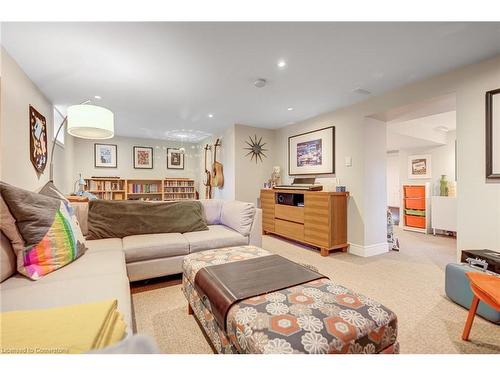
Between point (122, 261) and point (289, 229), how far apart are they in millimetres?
2647

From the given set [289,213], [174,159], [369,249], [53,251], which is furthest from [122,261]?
[174,159]

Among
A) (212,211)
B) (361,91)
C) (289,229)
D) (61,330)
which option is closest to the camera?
(61,330)

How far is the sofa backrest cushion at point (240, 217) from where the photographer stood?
8.50 feet

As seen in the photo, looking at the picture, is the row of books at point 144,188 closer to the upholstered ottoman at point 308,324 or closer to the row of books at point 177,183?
the row of books at point 177,183

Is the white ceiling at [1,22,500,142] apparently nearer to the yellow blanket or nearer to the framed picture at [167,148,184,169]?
the yellow blanket

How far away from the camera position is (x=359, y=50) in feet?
6.18

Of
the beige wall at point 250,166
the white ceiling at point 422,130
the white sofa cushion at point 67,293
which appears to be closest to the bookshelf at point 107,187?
the beige wall at point 250,166

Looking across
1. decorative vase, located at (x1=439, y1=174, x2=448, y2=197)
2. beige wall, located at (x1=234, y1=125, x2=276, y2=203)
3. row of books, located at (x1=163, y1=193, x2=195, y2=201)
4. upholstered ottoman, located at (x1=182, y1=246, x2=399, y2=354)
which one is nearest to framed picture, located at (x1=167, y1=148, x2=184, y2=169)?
row of books, located at (x1=163, y1=193, x2=195, y2=201)

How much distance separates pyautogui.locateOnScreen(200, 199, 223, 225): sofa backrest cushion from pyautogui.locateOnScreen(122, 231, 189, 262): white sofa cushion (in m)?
0.65

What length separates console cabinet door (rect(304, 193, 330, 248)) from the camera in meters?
3.08

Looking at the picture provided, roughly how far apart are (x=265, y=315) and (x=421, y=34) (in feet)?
7.31

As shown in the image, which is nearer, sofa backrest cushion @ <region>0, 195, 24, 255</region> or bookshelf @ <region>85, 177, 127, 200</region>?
sofa backrest cushion @ <region>0, 195, 24, 255</region>

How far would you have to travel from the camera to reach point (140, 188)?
569 cm

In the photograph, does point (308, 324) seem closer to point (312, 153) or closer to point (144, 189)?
point (312, 153)
